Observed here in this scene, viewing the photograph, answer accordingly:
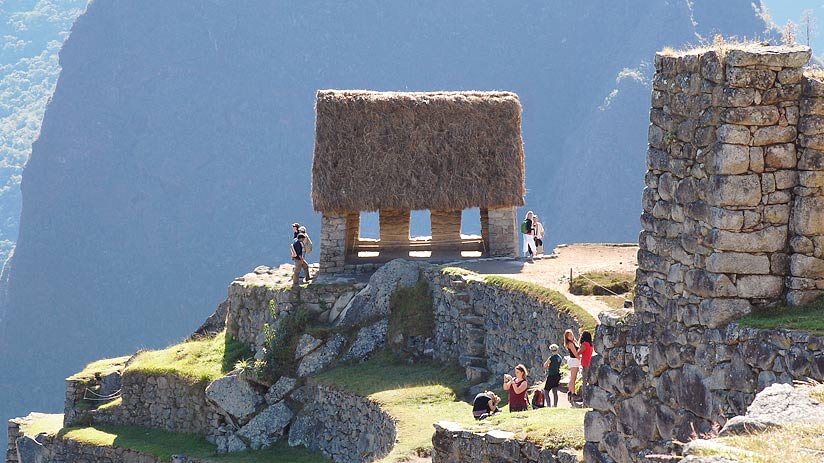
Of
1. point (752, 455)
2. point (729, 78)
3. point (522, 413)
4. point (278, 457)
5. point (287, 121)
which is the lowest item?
point (278, 457)

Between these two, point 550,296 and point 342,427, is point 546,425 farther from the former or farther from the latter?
point 342,427

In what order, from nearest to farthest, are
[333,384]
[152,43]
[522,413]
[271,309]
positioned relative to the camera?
[522,413] → [333,384] → [271,309] → [152,43]

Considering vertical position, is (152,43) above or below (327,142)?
above

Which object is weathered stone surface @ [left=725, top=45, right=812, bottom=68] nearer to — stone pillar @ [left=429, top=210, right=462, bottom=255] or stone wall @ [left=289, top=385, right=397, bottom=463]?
stone wall @ [left=289, top=385, right=397, bottom=463]

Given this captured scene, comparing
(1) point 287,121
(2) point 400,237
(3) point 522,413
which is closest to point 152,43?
(1) point 287,121

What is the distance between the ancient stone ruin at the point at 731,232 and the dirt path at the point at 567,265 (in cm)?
808

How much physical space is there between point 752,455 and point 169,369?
22963mm

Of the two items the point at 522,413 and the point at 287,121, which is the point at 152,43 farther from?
the point at 522,413

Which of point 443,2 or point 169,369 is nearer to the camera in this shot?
point 169,369

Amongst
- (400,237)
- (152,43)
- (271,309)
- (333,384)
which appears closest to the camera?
(333,384)

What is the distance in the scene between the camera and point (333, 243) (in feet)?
90.8

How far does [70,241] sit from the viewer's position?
134 m

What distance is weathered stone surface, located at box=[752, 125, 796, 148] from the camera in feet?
31.9

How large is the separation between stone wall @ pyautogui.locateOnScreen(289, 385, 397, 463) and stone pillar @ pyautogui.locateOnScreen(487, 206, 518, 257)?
Result: 6.01 metres
